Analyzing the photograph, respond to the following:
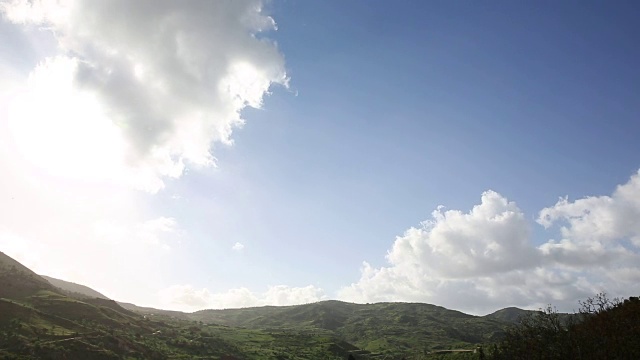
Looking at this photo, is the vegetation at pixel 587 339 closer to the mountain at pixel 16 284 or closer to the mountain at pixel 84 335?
the mountain at pixel 84 335

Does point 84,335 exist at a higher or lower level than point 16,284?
lower

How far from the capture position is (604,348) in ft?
258

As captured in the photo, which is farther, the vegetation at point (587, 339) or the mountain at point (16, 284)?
the mountain at point (16, 284)

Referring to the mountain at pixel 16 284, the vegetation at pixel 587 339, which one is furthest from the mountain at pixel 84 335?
the vegetation at pixel 587 339

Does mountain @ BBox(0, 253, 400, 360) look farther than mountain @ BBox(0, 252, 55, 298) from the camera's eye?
No

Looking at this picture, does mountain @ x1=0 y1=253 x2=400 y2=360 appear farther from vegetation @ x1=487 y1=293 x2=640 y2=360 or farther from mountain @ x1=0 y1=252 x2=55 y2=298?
vegetation @ x1=487 y1=293 x2=640 y2=360

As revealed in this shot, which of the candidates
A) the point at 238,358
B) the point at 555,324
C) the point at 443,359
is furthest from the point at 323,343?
the point at 555,324

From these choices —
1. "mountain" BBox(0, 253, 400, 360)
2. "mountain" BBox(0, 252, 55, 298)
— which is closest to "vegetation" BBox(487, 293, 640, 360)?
"mountain" BBox(0, 253, 400, 360)

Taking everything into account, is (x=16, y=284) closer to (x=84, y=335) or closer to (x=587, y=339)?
(x=84, y=335)

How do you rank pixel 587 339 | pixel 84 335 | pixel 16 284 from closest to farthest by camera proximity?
pixel 587 339 → pixel 84 335 → pixel 16 284

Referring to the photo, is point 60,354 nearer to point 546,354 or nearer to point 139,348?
point 139,348

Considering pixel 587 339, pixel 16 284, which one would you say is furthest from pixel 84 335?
pixel 587 339

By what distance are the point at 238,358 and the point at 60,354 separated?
61.4 meters

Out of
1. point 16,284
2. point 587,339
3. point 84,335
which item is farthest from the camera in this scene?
point 16,284
